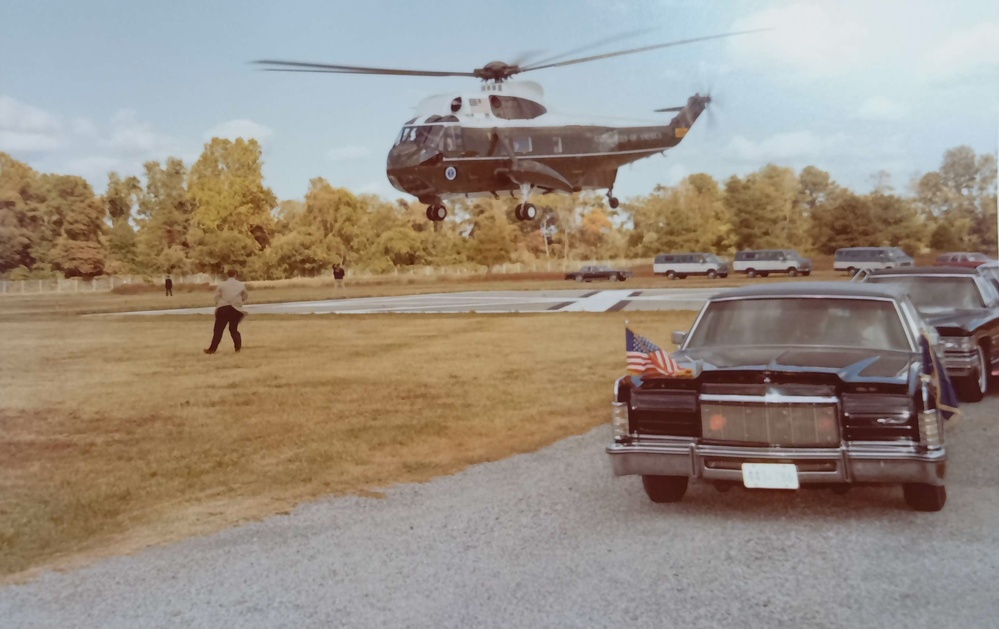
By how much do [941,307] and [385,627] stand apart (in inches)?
284

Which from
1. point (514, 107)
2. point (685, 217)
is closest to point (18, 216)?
point (514, 107)

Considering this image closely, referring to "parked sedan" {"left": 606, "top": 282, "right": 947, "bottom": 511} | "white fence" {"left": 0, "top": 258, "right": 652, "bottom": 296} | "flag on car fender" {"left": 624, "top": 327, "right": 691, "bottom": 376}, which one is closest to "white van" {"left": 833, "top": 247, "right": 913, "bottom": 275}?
"white fence" {"left": 0, "top": 258, "right": 652, "bottom": 296}

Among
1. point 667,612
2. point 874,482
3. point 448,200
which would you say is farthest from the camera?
point 448,200

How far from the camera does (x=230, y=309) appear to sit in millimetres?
9898

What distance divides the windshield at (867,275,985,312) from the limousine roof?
3094 millimetres

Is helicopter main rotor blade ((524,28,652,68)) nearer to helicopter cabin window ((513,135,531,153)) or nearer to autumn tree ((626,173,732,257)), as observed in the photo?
helicopter cabin window ((513,135,531,153))

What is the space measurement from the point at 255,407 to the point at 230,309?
4.54 feet

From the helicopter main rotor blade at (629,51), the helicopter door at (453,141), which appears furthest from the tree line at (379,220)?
the helicopter main rotor blade at (629,51)

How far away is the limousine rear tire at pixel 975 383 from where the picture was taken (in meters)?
8.62

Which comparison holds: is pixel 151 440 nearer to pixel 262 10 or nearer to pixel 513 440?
pixel 513 440

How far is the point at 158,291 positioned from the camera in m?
9.60

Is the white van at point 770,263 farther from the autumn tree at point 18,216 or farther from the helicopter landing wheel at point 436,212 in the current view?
the autumn tree at point 18,216

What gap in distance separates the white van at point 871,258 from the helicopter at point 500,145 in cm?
223

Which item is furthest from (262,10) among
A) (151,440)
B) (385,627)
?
(385,627)
